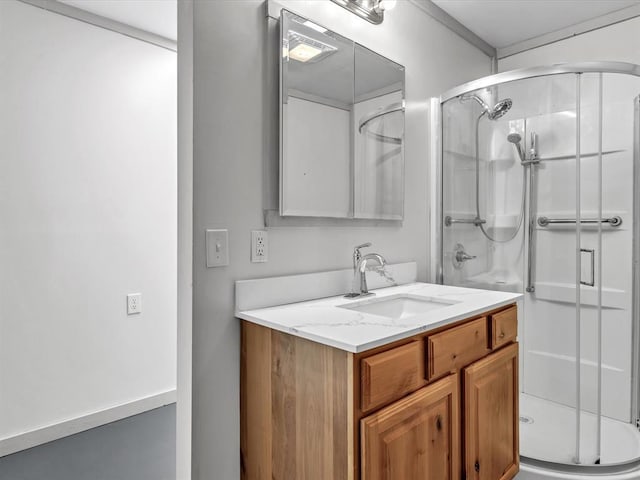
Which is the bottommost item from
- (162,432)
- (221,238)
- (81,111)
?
(162,432)

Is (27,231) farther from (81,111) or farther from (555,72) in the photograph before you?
(555,72)

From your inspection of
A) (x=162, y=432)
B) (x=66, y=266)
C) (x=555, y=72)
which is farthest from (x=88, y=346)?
(x=555, y=72)

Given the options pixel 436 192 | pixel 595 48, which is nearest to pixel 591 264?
pixel 436 192

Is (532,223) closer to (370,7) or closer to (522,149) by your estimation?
(522,149)

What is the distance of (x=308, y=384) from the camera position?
1.18 m

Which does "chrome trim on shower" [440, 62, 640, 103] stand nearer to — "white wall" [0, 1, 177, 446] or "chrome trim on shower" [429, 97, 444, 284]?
"chrome trim on shower" [429, 97, 444, 284]

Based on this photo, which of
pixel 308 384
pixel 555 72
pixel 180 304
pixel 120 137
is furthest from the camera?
pixel 120 137

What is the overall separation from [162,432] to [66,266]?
3.43 ft

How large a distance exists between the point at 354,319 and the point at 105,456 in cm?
158

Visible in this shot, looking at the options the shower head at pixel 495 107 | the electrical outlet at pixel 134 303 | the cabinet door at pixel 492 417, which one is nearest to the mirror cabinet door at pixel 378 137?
the shower head at pixel 495 107

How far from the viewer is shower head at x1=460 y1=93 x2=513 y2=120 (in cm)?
212

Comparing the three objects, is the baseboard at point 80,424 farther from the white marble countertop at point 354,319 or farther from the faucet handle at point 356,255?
the faucet handle at point 356,255

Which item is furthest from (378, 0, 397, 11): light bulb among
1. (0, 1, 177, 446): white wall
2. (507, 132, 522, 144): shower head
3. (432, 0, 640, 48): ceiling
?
(0, 1, 177, 446): white wall

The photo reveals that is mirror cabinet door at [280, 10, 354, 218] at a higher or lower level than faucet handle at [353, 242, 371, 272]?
higher
